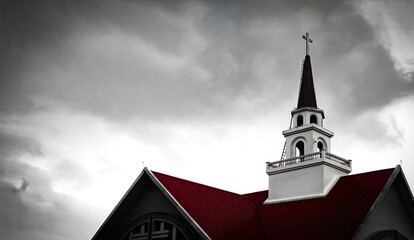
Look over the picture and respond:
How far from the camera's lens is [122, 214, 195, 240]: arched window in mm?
35344

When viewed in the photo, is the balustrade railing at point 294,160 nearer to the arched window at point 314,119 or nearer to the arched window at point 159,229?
the arched window at point 314,119

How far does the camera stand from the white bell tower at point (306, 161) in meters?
40.8

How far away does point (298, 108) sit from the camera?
4525 centimetres

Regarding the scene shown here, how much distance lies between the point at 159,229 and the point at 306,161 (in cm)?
1221

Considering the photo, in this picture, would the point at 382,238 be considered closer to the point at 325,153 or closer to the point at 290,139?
the point at 325,153

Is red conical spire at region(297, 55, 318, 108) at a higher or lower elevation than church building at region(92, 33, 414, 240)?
higher

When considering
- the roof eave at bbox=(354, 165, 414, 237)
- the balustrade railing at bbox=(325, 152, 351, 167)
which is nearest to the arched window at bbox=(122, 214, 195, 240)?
the roof eave at bbox=(354, 165, 414, 237)

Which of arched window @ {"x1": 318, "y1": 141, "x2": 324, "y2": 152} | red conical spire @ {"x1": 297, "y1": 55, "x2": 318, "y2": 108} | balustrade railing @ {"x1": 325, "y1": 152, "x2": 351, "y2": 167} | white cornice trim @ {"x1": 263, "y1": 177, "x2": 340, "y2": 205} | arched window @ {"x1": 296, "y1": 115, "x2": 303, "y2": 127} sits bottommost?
white cornice trim @ {"x1": 263, "y1": 177, "x2": 340, "y2": 205}

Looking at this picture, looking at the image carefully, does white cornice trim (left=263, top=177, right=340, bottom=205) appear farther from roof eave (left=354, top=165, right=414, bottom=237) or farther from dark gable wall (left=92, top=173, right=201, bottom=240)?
dark gable wall (left=92, top=173, right=201, bottom=240)

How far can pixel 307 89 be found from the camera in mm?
46125

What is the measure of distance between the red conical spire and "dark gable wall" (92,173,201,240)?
14456 mm

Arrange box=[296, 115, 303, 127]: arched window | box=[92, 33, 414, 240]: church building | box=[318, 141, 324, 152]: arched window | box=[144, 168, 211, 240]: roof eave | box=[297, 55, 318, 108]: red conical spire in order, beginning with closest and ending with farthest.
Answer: box=[144, 168, 211, 240]: roof eave → box=[92, 33, 414, 240]: church building → box=[318, 141, 324, 152]: arched window → box=[296, 115, 303, 127]: arched window → box=[297, 55, 318, 108]: red conical spire

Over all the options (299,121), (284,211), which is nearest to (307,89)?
(299,121)

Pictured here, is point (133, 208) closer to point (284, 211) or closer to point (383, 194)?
point (284, 211)
